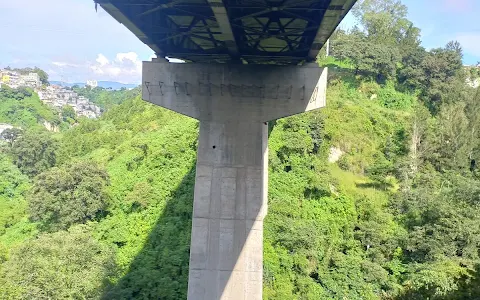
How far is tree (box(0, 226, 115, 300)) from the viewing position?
14.5 metres

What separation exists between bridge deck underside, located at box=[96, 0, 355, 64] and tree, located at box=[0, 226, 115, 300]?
9334 millimetres

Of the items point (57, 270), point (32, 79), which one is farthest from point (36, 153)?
point (32, 79)

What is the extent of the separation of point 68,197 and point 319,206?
564 inches

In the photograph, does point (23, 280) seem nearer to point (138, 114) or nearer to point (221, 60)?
point (221, 60)

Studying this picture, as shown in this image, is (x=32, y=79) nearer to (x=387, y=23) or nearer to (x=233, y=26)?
(x=387, y=23)

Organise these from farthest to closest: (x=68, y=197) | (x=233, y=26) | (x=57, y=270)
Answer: (x=68, y=197) → (x=57, y=270) → (x=233, y=26)

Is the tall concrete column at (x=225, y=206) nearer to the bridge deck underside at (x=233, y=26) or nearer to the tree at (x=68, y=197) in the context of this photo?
the bridge deck underside at (x=233, y=26)

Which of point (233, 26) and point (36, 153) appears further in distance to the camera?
point (36, 153)

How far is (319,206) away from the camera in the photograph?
883 inches

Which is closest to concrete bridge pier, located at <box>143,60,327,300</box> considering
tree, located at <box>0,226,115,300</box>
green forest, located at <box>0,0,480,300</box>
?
green forest, located at <box>0,0,480,300</box>

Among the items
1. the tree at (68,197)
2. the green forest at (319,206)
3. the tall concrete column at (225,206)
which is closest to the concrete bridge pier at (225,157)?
the tall concrete column at (225,206)

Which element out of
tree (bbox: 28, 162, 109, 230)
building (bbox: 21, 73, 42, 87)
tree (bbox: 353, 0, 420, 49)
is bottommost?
tree (bbox: 28, 162, 109, 230)

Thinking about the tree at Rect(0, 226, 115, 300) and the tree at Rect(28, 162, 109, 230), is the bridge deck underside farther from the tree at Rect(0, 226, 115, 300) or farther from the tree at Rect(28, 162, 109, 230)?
the tree at Rect(28, 162, 109, 230)

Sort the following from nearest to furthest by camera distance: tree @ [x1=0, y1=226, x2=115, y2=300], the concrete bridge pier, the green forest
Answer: the concrete bridge pier → tree @ [x1=0, y1=226, x2=115, y2=300] → the green forest
